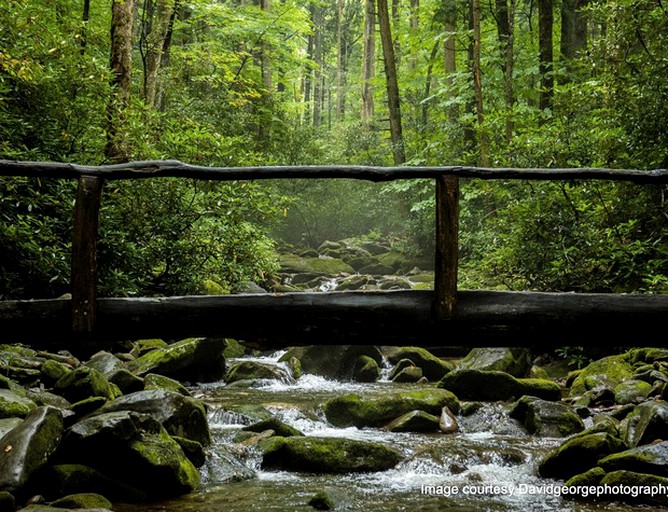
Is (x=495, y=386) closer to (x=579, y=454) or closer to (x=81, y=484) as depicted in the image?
(x=579, y=454)

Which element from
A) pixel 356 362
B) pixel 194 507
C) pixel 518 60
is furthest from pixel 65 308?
pixel 518 60

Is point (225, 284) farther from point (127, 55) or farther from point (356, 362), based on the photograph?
point (127, 55)

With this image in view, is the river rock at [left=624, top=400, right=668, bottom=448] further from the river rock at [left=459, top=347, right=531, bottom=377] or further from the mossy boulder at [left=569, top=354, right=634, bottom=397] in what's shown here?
the river rock at [left=459, top=347, right=531, bottom=377]

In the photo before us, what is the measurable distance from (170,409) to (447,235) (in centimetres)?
398

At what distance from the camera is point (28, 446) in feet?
15.2

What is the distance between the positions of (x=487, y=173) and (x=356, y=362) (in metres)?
7.65

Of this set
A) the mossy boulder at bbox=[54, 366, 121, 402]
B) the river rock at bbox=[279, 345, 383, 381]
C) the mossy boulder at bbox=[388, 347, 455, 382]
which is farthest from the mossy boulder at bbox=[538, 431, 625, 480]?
the river rock at bbox=[279, 345, 383, 381]

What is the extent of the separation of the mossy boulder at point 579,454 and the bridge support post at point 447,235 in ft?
10.6

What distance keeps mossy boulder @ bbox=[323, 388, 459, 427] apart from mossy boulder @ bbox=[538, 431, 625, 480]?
6.77 feet

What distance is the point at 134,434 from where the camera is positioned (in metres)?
5.23

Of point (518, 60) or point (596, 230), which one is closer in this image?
point (596, 230)

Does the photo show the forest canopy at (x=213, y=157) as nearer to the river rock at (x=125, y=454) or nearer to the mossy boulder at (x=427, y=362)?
the mossy boulder at (x=427, y=362)

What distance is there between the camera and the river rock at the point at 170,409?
238 inches

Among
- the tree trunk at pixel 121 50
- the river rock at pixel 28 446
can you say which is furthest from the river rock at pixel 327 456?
the tree trunk at pixel 121 50
